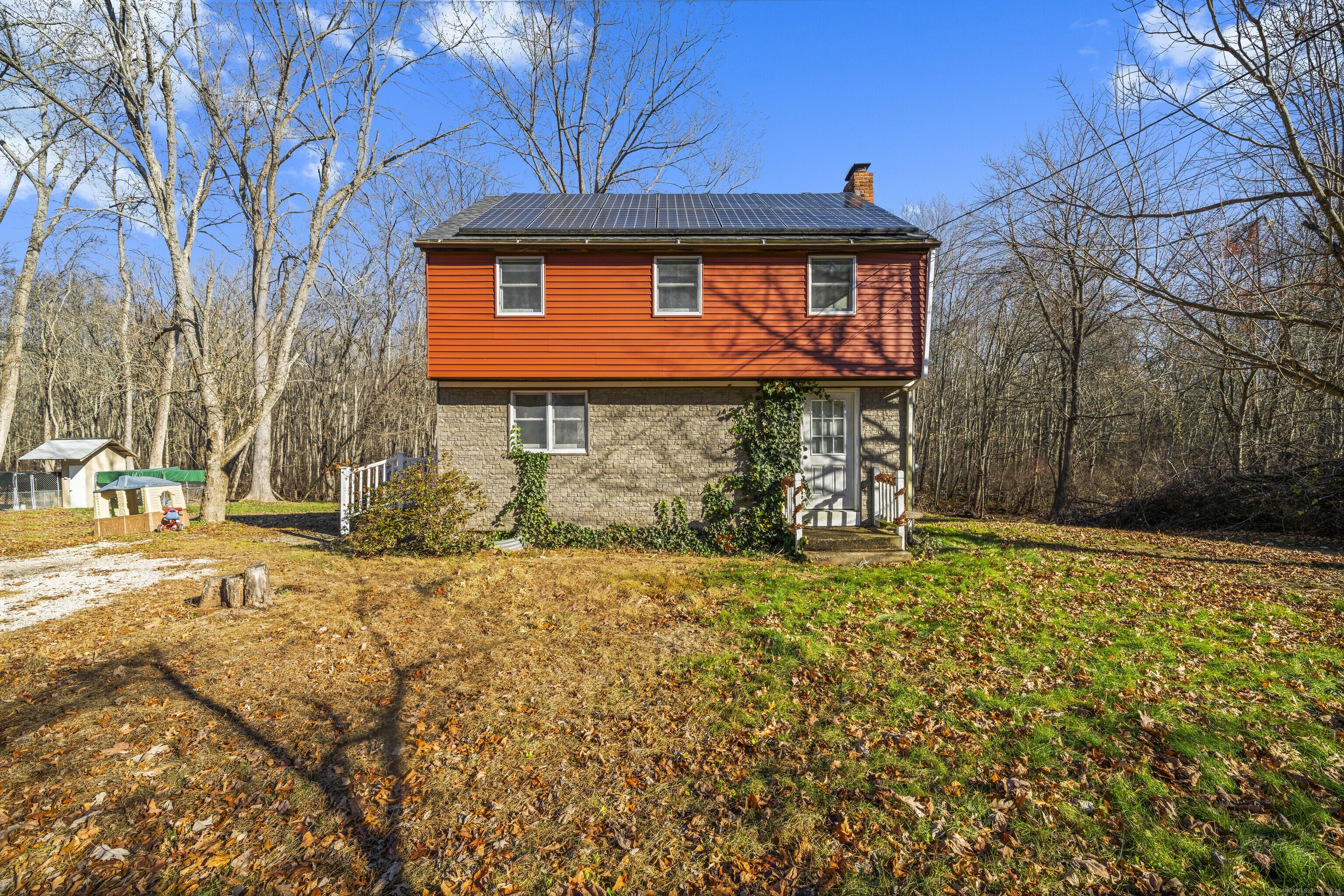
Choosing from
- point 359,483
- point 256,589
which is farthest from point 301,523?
point 256,589

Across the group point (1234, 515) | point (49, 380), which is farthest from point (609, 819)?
point (49, 380)

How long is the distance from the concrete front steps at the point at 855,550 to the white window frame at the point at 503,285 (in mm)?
6533

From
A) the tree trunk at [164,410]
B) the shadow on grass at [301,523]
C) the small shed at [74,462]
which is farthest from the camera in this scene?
the tree trunk at [164,410]

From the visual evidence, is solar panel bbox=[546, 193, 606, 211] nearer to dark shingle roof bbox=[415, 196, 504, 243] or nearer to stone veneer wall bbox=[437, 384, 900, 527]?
dark shingle roof bbox=[415, 196, 504, 243]

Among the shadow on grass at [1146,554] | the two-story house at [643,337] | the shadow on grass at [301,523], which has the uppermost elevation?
the two-story house at [643,337]

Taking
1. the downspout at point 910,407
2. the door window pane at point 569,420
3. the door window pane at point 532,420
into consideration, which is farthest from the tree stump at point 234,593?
the downspout at point 910,407

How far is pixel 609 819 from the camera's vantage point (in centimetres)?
380

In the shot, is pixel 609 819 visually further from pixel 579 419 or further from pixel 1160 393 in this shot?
pixel 1160 393

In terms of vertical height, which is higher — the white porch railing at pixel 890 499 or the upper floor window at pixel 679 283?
the upper floor window at pixel 679 283

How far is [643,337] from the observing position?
1148 centimetres

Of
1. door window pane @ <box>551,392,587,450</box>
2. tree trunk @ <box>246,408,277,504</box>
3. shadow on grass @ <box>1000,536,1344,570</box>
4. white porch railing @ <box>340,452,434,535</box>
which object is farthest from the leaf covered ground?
tree trunk @ <box>246,408,277,504</box>

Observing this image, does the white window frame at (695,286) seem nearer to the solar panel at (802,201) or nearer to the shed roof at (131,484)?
the solar panel at (802,201)

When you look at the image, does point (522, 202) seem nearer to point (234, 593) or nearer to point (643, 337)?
point (643, 337)

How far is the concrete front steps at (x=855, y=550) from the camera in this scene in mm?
10094
